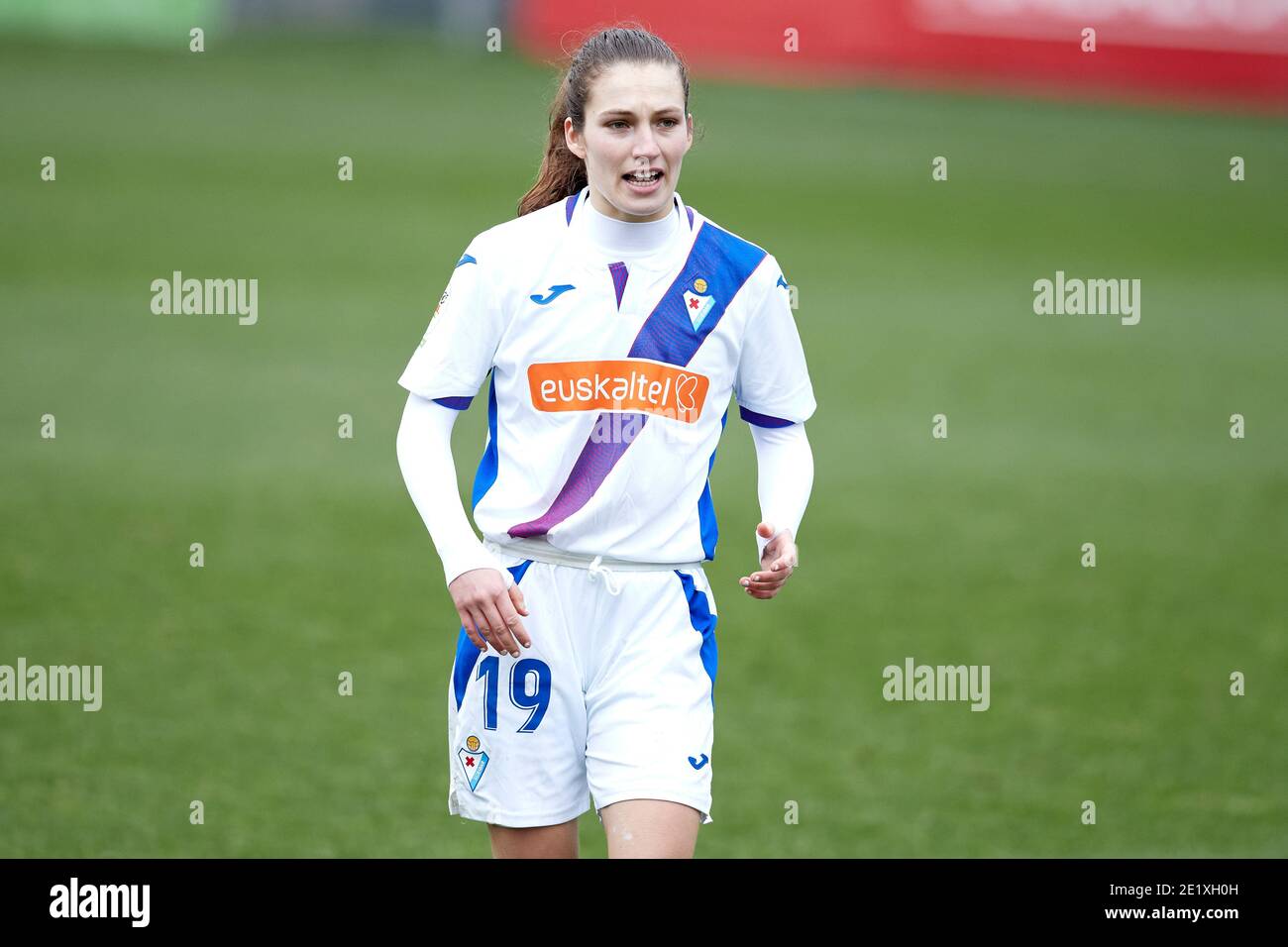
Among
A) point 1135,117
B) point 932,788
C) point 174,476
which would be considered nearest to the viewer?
point 932,788

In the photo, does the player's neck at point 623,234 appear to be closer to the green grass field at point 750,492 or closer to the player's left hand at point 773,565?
the player's left hand at point 773,565

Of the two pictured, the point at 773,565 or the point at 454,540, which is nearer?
the point at 454,540

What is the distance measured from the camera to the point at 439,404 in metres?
3.99

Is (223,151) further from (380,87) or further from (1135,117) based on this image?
(1135,117)

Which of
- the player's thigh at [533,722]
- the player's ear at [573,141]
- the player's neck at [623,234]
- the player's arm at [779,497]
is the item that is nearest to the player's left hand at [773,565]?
the player's arm at [779,497]

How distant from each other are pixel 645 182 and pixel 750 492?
25.6ft

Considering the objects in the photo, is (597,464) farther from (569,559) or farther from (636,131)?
(636,131)

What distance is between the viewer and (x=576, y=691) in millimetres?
4016

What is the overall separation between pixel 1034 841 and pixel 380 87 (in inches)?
883

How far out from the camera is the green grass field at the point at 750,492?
22.5ft

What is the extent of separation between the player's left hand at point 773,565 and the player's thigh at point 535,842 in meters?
0.70

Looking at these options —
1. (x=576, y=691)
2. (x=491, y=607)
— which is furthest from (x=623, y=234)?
(x=576, y=691)

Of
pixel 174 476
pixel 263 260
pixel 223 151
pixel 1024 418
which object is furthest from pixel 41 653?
pixel 223 151

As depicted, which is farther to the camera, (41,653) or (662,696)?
(41,653)
